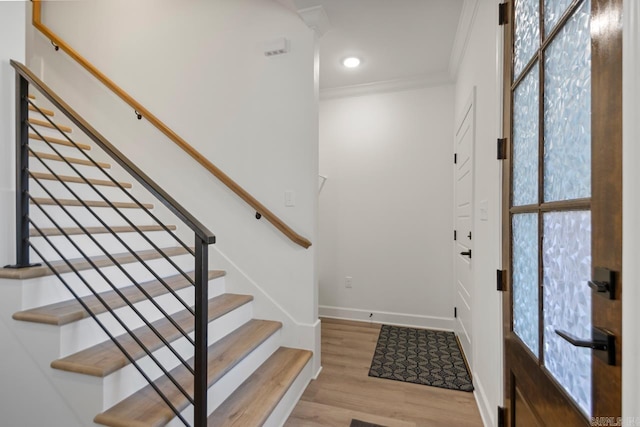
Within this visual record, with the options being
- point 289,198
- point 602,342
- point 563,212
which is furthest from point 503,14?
point 289,198

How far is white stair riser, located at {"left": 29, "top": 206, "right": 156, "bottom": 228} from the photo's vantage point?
5.87 ft

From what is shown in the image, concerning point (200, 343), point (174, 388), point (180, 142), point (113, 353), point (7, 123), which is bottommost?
point (174, 388)

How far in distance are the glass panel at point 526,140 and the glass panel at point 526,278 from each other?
97 mm

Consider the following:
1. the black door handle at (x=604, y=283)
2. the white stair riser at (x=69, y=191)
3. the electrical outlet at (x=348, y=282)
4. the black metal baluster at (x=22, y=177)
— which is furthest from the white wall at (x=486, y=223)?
the black metal baluster at (x=22, y=177)

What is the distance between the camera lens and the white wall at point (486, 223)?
155 cm

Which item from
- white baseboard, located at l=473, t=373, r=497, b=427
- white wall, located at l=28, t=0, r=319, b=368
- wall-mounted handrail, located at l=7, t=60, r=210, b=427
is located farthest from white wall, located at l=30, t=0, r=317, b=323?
white baseboard, located at l=473, t=373, r=497, b=427

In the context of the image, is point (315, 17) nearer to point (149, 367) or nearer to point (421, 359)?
point (149, 367)

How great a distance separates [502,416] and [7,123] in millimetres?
2819

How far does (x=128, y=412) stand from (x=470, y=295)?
85.8 inches

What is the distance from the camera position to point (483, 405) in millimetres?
1785

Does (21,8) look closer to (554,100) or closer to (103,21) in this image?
(103,21)

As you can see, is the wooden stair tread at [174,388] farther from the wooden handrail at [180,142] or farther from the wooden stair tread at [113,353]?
the wooden handrail at [180,142]

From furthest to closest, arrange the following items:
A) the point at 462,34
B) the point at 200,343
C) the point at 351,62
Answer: the point at 351,62 < the point at 462,34 < the point at 200,343

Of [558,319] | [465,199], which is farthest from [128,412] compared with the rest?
[465,199]
